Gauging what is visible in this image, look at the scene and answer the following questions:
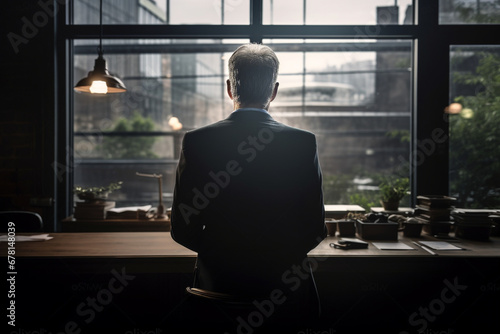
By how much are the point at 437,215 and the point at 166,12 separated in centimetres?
261

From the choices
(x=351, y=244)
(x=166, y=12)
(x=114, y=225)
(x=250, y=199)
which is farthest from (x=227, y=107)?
(x=250, y=199)

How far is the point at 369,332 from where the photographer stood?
7.27 ft

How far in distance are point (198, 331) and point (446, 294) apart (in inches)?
55.0

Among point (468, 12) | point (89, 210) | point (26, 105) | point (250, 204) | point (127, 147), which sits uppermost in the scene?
point (468, 12)

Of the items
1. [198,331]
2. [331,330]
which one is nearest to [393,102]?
[331,330]

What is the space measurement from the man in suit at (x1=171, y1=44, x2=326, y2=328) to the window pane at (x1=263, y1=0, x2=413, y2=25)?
2.00 meters

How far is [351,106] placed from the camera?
16.3 ft

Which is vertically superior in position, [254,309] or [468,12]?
[468,12]

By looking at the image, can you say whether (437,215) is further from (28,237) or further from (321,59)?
(28,237)

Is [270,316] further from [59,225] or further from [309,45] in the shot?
[309,45]

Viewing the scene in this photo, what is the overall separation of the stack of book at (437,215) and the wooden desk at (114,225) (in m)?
1.85

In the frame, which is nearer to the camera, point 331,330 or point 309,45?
point 331,330

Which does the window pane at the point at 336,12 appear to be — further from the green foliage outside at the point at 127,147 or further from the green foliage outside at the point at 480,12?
the green foliage outside at the point at 127,147

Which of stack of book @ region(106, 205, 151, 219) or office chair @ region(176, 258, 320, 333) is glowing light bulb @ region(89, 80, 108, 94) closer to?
stack of book @ region(106, 205, 151, 219)
